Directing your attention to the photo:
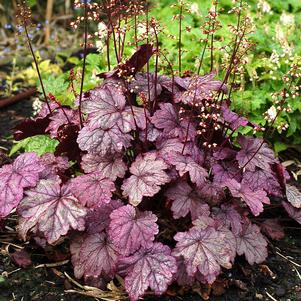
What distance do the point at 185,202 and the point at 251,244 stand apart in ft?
1.37

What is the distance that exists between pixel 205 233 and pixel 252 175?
19.3 inches

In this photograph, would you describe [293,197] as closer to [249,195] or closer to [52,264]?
[249,195]

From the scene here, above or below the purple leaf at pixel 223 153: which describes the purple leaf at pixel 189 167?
above

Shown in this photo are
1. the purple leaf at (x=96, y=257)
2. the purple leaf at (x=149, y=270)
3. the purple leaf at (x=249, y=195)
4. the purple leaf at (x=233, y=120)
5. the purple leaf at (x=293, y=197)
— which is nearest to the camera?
the purple leaf at (x=149, y=270)

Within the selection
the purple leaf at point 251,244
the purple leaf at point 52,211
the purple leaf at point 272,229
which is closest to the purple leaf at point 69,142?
the purple leaf at point 52,211

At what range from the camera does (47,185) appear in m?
2.42

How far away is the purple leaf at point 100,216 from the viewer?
243 centimetres

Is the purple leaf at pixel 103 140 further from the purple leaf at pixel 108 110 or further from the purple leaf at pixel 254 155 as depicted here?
the purple leaf at pixel 254 155

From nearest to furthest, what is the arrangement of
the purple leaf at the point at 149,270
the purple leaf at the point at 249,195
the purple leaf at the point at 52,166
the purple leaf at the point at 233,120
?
the purple leaf at the point at 149,270 → the purple leaf at the point at 249,195 → the purple leaf at the point at 52,166 → the purple leaf at the point at 233,120

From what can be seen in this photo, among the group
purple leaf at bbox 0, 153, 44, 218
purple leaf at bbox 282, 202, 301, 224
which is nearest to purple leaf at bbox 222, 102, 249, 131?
purple leaf at bbox 282, 202, 301, 224

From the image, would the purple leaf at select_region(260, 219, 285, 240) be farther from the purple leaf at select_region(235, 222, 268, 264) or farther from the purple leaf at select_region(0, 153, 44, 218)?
the purple leaf at select_region(0, 153, 44, 218)

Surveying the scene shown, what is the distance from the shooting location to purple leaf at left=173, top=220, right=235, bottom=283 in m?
2.26

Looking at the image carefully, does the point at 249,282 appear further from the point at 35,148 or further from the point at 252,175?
the point at 35,148

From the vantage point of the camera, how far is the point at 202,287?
98.9 inches
